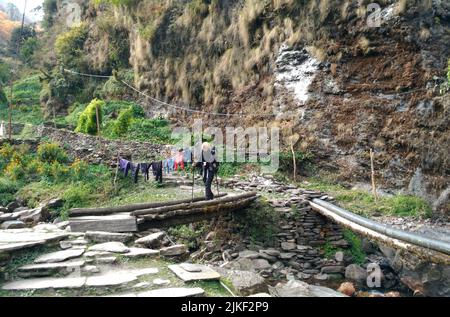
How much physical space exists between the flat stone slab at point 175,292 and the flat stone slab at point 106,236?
2.46 metres

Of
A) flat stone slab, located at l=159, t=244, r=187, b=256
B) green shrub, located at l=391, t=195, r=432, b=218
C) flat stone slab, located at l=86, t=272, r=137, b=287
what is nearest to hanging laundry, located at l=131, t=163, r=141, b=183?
flat stone slab, located at l=159, t=244, r=187, b=256

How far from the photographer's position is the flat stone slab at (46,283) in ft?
14.4

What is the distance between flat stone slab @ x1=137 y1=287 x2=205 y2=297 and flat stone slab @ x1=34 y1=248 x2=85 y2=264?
165 cm

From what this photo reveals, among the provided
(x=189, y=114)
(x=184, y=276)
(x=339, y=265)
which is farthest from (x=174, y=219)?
(x=189, y=114)

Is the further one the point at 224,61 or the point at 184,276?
the point at 224,61

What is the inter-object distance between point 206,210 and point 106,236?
286 centimetres

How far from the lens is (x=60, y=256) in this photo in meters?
5.32

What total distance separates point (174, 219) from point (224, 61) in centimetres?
1199

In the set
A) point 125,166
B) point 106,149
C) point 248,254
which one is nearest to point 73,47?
point 106,149

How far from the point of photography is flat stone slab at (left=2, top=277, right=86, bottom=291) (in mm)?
4391
